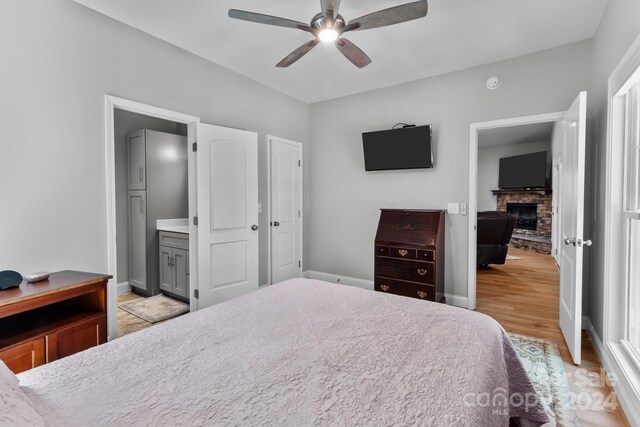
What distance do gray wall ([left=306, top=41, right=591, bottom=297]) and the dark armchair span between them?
199 centimetres

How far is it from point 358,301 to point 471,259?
214 cm

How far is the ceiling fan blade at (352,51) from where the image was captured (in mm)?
2164

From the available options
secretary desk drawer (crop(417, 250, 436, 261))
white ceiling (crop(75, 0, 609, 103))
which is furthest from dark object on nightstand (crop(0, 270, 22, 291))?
secretary desk drawer (crop(417, 250, 436, 261))

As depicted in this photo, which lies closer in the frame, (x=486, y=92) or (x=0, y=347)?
(x=0, y=347)

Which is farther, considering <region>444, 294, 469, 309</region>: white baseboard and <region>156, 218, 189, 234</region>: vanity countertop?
<region>156, 218, 189, 234</region>: vanity countertop

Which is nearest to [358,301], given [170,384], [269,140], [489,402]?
[489,402]

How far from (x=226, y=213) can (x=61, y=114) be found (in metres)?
1.55

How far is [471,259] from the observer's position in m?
3.37

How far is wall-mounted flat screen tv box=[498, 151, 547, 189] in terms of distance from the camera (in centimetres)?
712

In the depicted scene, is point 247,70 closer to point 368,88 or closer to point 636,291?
point 368,88

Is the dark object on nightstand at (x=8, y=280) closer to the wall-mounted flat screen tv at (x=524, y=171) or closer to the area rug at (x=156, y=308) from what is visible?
the area rug at (x=156, y=308)

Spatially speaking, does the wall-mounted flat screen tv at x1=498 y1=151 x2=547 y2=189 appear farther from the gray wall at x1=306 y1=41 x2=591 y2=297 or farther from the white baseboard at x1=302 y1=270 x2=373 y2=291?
the white baseboard at x1=302 y1=270 x2=373 y2=291

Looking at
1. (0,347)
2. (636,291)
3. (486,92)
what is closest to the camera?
(0,347)

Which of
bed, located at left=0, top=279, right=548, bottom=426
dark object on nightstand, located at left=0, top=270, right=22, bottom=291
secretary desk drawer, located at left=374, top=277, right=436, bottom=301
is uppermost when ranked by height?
dark object on nightstand, located at left=0, top=270, right=22, bottom=291
